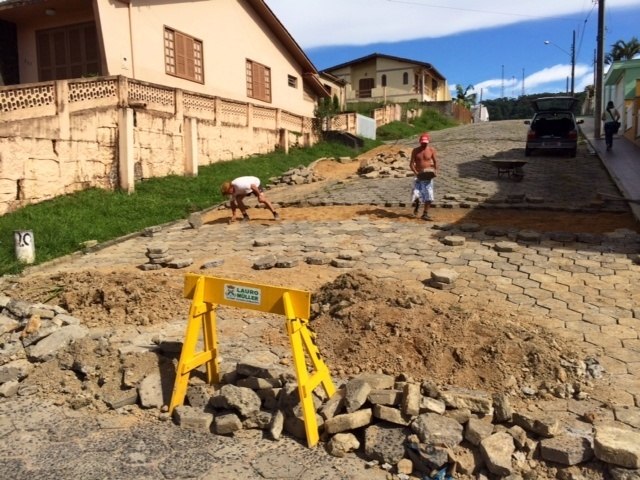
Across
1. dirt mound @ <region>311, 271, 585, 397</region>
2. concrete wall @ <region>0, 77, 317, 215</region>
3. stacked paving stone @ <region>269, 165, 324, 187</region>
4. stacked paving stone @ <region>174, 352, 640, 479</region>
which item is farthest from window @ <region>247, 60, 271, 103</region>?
stacked paving stone @ <region>174, 352, 640, 479</region>

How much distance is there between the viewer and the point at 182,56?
56.4 feet

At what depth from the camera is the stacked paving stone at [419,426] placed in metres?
3.20

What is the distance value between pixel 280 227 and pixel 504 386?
6997 mm

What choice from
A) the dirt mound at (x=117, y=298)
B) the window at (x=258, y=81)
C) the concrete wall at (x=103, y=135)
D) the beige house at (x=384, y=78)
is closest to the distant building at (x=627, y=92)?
the beige house at (x=384, y=78)

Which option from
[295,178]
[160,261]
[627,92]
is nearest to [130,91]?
[295,178]

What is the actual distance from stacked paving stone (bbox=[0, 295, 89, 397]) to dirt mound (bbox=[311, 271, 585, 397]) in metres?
2.39

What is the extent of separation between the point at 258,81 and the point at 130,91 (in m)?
8.98

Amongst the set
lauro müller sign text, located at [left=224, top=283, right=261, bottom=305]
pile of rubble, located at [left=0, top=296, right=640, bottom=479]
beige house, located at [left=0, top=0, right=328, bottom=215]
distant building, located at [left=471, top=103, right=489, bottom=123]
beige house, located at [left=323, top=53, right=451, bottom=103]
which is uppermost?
beige house, located at [left=323, top=53, right=451, bottom=103]

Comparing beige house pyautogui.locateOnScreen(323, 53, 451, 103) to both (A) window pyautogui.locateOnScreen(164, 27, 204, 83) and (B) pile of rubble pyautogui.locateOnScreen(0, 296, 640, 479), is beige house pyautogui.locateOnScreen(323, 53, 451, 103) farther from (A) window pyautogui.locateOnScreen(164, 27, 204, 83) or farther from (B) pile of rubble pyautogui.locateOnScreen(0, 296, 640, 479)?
(B) pile of rubble pyautogui.locateOnScreen(0, 296, 640, 479)

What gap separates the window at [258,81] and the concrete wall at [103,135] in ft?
12.1

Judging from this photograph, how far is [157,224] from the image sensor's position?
11477 mm

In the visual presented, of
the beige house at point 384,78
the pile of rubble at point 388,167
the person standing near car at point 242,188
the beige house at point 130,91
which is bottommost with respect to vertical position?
the person standing near car at point 242,188

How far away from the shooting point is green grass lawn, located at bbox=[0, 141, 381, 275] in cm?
934

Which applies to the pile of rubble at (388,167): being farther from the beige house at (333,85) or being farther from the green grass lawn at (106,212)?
the beige house at (333,85)
